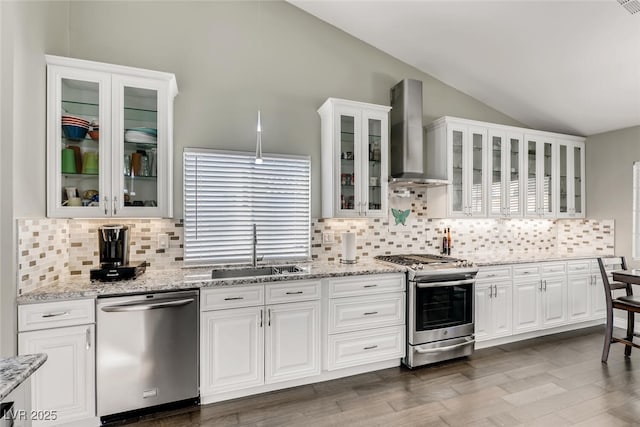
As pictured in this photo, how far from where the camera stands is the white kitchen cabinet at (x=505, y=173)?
156 inches

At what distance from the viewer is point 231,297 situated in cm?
247

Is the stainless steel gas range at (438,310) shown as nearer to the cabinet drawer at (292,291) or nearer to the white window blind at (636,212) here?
the cabinet drawer at (292,291)

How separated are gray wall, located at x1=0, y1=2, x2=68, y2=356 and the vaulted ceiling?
2.36 meters

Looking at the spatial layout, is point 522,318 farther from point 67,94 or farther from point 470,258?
point 67,94

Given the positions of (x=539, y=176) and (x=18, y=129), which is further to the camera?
(x=539, y=176)

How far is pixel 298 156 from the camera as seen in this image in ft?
11.1

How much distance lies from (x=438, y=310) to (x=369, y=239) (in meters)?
1.04

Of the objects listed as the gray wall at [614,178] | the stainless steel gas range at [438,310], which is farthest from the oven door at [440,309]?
the gray wall at [614,178]

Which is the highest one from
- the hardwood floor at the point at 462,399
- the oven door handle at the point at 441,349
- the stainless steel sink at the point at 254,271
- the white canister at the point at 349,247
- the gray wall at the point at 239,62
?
the gray wall at the point at 239,62

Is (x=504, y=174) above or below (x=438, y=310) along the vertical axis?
above

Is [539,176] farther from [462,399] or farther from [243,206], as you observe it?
[243,206]

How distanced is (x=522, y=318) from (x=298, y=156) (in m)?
3.14

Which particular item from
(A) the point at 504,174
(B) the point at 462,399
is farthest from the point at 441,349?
(A) the point at 504,174

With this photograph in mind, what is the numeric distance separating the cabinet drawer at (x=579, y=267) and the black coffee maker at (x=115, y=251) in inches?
189
